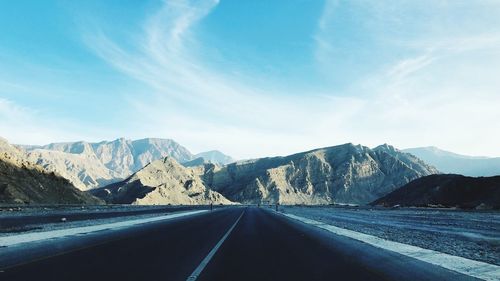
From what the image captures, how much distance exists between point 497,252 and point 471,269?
6096 millimetres

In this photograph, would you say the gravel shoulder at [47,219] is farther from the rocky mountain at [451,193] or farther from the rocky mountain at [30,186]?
the rocky mountain at [451,193]

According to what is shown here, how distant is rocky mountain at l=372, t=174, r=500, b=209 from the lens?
103m

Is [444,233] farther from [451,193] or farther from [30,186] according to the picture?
[451,193]

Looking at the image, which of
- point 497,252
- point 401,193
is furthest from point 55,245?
point 401,193

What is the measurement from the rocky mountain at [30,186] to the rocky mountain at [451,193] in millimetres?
85819

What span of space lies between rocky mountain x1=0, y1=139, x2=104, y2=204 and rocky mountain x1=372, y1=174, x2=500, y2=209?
85819 millimetres

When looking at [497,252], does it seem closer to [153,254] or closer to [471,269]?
[471,269]

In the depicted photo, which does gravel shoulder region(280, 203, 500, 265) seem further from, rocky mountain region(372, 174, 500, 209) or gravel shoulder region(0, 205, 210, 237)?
rocky mountain region(372, 174, 500, 209)

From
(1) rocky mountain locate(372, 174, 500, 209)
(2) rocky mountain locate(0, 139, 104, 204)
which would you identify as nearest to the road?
(2) rocky mountain locate(0, 139, 104, 204)

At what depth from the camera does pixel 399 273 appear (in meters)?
11.5

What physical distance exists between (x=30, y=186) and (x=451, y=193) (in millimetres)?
103477

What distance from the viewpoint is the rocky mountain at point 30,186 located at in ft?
277

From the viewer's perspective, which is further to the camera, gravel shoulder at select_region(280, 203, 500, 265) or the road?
gravel shoulder at select_region(280, 203, 500, 265)

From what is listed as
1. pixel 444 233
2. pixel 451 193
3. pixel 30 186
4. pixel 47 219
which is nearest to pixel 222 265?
pixel 444 233
